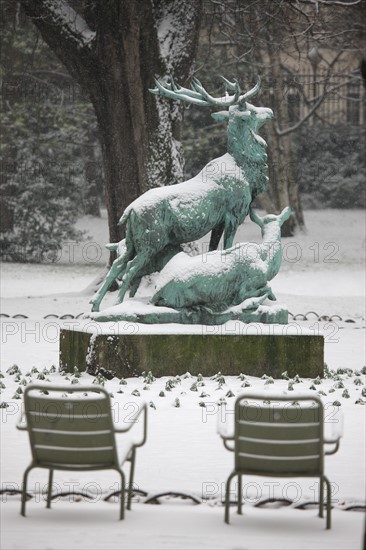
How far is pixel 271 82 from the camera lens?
35.0m

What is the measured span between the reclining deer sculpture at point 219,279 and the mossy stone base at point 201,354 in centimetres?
53

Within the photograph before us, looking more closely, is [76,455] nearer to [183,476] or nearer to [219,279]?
[183,476]

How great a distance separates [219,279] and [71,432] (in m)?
6.17

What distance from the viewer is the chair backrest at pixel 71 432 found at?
715cm

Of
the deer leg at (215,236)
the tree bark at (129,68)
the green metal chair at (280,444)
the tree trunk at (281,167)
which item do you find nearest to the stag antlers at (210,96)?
the deer leg at (215,236)

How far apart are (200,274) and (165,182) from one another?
296 inches

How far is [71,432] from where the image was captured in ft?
23.6

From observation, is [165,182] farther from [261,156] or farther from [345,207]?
[345,207]

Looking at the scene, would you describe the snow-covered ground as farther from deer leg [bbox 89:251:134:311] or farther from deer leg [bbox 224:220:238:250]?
deer leg [bbox 224:220:238:250]

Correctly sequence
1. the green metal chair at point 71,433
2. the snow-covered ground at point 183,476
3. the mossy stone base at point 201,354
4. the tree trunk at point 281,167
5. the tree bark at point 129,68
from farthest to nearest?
1. the tree trunk at point 281,167
2. the tree bark at point 129,68
3. the mossy stone base at point 201,354
4. the green metal chair at point 71,433
5. the snow-covered ground at point 183,476

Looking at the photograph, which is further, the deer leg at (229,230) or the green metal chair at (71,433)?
the deer leg at (229,230)

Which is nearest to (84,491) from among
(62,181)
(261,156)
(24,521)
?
(24,521)

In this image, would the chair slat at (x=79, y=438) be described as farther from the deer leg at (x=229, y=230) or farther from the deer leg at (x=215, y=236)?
the deer leg at (x=215, y=236)

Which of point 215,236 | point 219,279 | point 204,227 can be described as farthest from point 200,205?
point 219,279
